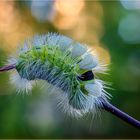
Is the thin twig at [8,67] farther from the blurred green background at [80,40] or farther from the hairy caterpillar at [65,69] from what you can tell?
the blurred green background at [80,40]

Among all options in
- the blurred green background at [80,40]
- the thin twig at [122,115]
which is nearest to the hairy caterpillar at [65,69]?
the thin twig at [122,115]

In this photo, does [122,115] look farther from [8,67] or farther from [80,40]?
[80,40]

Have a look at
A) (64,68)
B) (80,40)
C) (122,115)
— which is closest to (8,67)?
(64,68)

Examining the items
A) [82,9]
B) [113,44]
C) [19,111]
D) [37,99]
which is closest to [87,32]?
[82,9]

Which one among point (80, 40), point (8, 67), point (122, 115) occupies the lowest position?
point (122, 115)

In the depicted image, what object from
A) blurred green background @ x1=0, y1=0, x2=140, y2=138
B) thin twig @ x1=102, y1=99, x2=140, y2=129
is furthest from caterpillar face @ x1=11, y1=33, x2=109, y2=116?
blurred green background @ x1=0, y1=0, x2=140, y2=138
